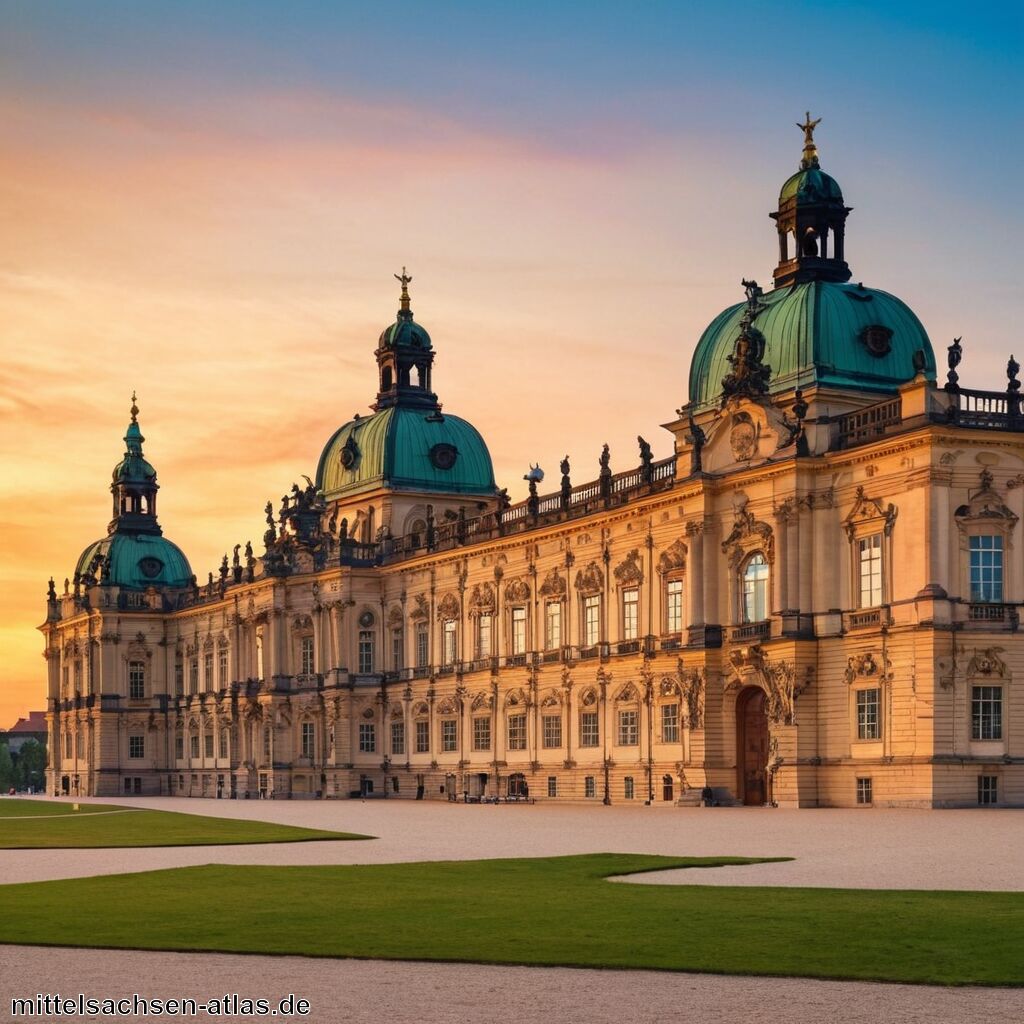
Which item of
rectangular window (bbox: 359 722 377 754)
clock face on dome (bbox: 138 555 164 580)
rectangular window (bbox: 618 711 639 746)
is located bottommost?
rectangular window (bbox: 359 722 377 754)

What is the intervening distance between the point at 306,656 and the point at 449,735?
50.6ft

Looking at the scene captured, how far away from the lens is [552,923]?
22906 mm

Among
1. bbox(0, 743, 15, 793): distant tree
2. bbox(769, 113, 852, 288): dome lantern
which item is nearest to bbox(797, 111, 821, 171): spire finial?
bbox(769, 113, 852, 288): dome lantern

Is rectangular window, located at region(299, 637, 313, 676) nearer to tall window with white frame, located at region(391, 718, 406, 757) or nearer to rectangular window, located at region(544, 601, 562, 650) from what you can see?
tall window with white frame, located at region(391, 718, 406, 757)

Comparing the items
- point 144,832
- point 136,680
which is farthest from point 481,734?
point 136,680

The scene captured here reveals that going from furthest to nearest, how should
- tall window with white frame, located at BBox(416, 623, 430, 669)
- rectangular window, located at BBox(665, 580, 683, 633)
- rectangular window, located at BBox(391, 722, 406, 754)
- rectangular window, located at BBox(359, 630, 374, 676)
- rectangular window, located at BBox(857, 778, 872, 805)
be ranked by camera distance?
rectangular window, located at BBox(359, 630, 374, 676) → rectangular window, located at BBox(391, 722, 406, 754) → tall window with white frame, located at BBox(416, 623, 430, 669) → rectangular window, located at BBox(665, 580, 683, 633) → rectangular window, located at BBox(857, 778, 872, 805)

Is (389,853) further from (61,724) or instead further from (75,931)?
(61,724)

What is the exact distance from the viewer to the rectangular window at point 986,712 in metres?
60.3

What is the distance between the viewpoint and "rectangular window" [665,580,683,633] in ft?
241

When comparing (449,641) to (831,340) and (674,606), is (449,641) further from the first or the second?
(831,340)

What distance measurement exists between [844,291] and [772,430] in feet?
30.6

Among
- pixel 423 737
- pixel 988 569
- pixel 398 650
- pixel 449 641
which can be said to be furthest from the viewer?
pixel 398 650

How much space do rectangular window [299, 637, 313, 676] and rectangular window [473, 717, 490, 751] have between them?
1694 cm

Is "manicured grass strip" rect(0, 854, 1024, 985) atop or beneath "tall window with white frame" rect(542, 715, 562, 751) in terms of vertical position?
atop
